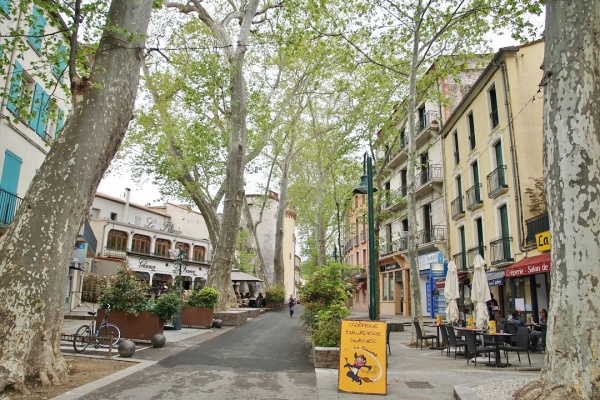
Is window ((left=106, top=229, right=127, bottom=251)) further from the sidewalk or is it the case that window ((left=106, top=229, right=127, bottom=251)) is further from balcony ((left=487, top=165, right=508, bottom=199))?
balcony ((left=487, top=165, right=508, bottom=199))

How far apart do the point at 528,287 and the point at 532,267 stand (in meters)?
3.36

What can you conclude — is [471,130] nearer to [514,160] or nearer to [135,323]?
[514,160]

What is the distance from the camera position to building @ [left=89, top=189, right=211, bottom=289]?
3522cm

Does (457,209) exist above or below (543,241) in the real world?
above

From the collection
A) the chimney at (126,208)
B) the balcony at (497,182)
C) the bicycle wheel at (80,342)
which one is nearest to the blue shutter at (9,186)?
the bicycle wheel at (80,342)

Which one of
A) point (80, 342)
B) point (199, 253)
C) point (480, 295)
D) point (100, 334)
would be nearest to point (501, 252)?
point (480, 295)

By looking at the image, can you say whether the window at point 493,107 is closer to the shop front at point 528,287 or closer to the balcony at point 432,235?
the shop front at point 528,287

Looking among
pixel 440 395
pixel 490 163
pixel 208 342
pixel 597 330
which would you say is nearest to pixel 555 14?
pixel 597 330

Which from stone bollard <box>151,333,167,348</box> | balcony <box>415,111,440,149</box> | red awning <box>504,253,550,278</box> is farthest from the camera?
balcony <box>415,111,440,149</box>

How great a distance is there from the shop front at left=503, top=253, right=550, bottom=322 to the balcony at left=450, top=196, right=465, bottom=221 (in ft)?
15.8

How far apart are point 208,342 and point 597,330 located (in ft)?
33.1

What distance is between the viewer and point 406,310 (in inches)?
1145

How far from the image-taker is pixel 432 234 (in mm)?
25359

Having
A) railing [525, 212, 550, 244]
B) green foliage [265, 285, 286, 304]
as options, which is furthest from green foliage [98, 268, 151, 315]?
green foliage [265, 285, 286, 304]
